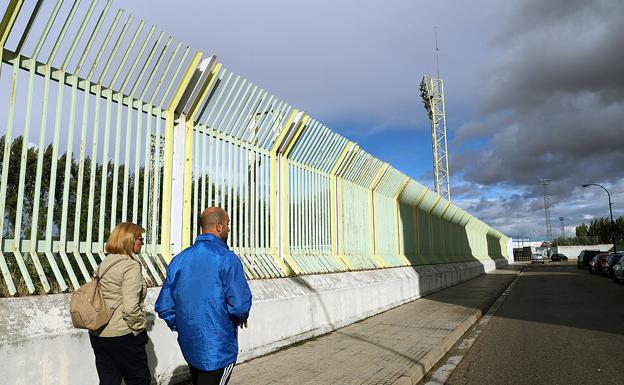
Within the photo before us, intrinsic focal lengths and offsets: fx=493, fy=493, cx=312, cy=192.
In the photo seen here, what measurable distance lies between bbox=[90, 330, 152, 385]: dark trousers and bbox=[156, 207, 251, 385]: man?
2.43 ft

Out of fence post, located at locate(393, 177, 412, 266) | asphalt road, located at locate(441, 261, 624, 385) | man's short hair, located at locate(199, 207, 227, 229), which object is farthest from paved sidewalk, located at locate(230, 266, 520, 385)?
fence post, located at locate(393, 177, 412, 266)

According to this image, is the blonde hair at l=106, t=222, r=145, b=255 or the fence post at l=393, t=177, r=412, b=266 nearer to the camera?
the blonde hair at l=106, t=222, r=145, b=255

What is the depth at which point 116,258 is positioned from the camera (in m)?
3.52

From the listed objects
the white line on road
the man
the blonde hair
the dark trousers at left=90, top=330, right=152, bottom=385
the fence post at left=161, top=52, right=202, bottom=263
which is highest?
the fence post at left=161, top=52, right=202, bottom=263

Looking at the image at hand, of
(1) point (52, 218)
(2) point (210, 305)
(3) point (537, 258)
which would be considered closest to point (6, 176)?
(1) point (52, 218)

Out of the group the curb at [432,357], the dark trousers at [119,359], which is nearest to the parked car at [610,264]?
the curb at [432,357]

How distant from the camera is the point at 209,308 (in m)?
2.86

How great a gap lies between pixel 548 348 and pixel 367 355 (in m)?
3.27

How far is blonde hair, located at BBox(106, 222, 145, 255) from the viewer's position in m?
3.58

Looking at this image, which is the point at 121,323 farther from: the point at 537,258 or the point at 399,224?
the point at 537,258

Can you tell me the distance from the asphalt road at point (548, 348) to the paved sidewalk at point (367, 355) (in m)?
0.50

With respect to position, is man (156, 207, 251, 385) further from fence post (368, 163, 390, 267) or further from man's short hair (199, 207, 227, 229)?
fence post (368, 163, 390, 267)

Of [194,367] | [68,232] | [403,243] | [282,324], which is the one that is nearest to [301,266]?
[282,324]

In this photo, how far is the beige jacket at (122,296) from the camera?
3.41m
